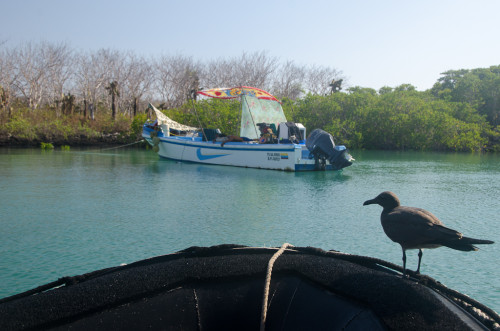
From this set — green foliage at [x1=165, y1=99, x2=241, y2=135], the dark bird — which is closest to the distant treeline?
green foliage at [x1=165, y1=99, x2=241, y2=135]

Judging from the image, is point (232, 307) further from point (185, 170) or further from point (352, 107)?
point (352, 107)

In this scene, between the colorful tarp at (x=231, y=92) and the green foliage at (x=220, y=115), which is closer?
the colorful tarp at (x=231, y=92)

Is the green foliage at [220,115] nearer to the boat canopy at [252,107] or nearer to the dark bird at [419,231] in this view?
the boat canopy at [252,107]

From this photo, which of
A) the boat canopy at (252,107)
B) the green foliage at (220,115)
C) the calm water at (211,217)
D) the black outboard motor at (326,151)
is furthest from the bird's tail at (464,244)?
the green foliage at (220,115)

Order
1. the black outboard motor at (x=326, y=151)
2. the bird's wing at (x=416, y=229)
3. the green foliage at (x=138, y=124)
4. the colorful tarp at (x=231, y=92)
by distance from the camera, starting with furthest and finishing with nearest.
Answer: the green foliage at (x=138, y=124), the colorful tarp at (x=231, y=92), the black outboard motor at (x=326, y=151), the bird's wing at (x=416, y=229)

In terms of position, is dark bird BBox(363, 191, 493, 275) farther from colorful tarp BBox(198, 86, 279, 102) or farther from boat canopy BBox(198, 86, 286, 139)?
colorful tarp BBox(198, 86, 279, 102)

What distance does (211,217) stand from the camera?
730 centimetres

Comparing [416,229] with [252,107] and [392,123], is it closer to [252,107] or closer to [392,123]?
[252,107]

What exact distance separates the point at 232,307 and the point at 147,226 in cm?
467

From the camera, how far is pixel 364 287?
202 cm

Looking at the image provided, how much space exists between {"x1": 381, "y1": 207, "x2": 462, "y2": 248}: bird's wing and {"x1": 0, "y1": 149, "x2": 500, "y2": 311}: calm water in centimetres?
207

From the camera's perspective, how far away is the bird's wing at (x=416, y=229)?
2257 mm

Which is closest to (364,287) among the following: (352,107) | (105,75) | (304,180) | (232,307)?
(232,307)

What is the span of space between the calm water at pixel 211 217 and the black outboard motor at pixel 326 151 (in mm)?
905
